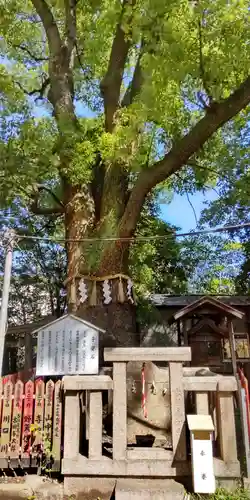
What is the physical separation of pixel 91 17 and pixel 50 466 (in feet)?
33.4

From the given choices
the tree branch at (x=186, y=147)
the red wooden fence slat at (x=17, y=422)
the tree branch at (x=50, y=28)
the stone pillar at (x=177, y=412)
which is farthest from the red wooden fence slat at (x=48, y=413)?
the tree branch at (x=50, y=28)

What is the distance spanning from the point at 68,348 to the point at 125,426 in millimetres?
1532

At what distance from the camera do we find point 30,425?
4.99 metres

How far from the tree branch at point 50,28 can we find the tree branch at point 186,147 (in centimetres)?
374

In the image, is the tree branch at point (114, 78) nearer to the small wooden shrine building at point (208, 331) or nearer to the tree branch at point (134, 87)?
the tree branch at point (134, 87)

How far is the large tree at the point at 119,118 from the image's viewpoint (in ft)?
22.3

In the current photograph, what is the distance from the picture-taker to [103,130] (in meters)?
9.15

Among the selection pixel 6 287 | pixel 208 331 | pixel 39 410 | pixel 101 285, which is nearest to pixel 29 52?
pixel 101 285

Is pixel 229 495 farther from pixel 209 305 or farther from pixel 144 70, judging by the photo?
pixel 144 70

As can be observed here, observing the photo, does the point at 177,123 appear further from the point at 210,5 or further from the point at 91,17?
the point at 91,17

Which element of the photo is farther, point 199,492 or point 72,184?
point 72,184

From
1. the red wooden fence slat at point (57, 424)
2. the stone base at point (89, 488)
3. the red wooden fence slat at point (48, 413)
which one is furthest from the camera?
the red wooden fence slat at point (48, 413)

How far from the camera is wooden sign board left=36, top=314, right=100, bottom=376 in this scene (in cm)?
577

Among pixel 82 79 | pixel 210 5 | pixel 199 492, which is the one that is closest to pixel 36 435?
pixel 199 492
